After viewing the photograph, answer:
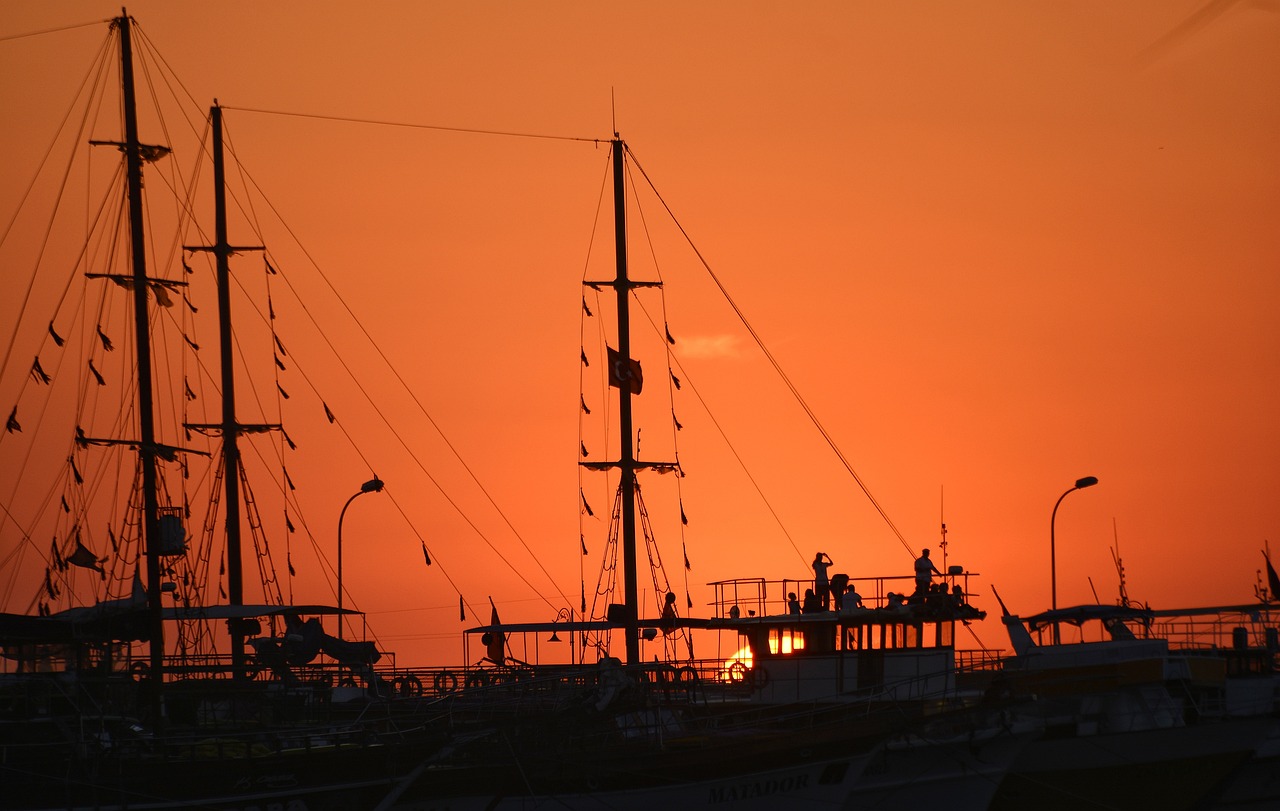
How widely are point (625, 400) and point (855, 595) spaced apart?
1256 centimetres

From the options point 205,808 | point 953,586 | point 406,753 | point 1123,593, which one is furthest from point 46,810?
point 1123,593

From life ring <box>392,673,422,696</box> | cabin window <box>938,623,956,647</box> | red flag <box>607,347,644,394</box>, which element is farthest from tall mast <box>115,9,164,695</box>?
cabin window <box>938,623,956,647</box>

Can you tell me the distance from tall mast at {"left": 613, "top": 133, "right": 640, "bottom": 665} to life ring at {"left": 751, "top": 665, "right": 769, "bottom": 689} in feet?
16.1

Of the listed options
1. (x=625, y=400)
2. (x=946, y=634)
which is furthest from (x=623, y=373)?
(x=946, y=634)

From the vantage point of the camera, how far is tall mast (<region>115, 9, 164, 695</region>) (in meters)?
47.2

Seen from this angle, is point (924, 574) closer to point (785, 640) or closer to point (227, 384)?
point (785, 640)

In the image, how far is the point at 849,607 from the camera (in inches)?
1903

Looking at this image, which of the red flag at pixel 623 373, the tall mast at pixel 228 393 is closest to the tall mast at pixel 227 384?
the tall mast at pixel 228 393

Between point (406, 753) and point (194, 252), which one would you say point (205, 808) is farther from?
point (194, 252)

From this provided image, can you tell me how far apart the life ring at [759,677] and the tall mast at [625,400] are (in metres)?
4.90

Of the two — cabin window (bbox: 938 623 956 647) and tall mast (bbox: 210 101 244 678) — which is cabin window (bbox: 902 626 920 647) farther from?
tall mast (bbox: 210 101 244 678)

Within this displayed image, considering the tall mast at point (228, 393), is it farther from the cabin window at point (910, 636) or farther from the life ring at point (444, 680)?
the cabin window at point (910, 636)

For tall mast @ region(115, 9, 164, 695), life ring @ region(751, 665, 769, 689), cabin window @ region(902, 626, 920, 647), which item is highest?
tall mast @ region(115, 9, 164, 695)

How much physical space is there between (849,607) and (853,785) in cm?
589
